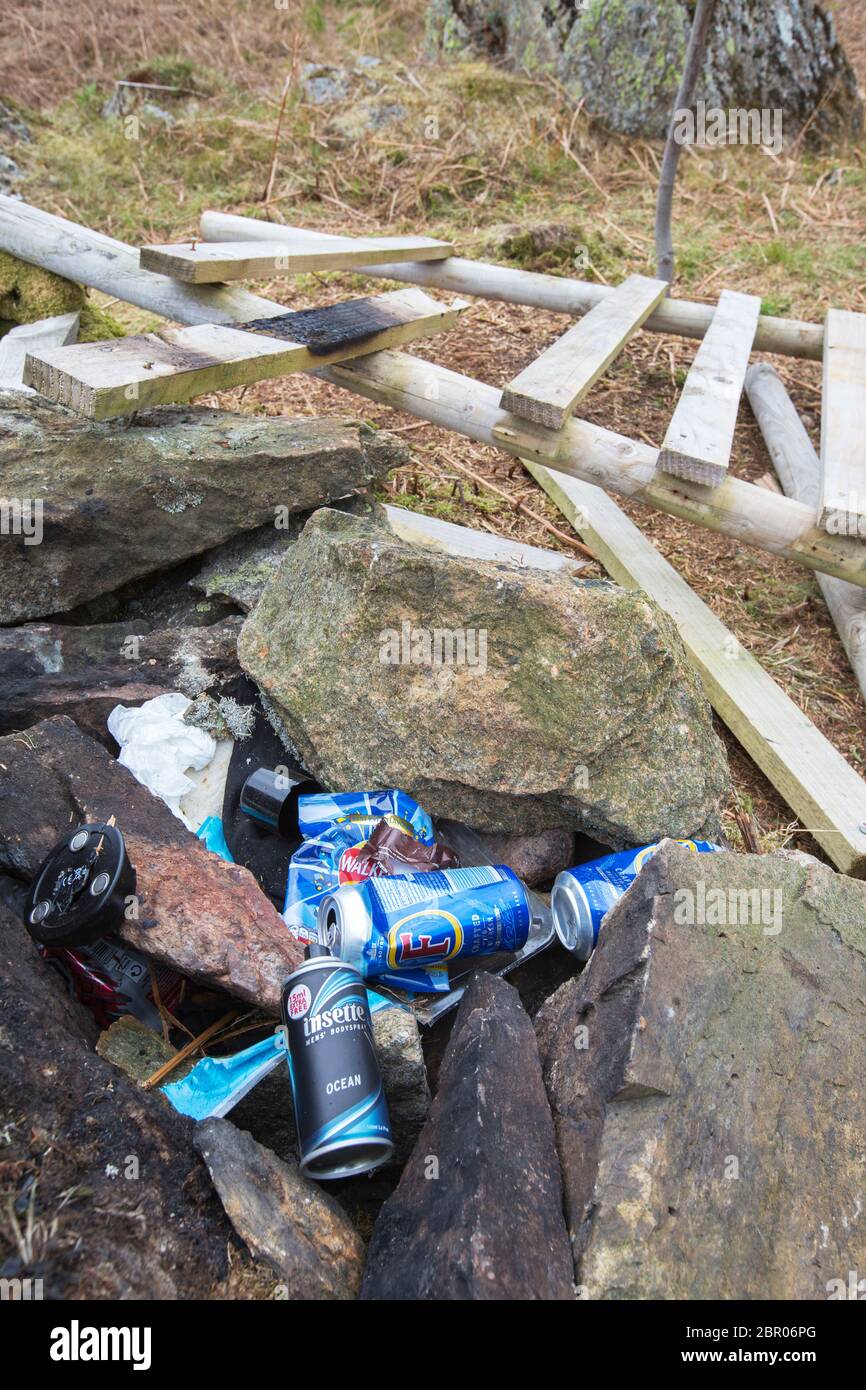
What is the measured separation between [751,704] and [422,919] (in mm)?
1766

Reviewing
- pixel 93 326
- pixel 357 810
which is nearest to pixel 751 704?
pixel 357 810

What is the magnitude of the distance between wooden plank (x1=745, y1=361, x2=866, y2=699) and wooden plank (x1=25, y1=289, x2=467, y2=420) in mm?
1873

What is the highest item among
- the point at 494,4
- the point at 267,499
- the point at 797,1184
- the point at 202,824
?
the point at 494,4

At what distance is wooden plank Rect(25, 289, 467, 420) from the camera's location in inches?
119

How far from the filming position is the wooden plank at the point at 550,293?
5.06m

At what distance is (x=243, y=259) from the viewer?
161 inches

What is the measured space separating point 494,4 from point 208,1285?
33.0ft

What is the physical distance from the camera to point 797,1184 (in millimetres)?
1734

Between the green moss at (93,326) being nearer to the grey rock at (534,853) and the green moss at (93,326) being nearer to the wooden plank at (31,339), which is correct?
the wooden plank at (31,339)

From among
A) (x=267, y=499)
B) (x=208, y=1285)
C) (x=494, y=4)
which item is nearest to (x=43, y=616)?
(x=267, y=499)

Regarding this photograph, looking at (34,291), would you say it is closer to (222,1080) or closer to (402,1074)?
(222,1080)

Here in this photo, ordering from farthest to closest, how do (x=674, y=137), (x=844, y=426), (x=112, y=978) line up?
1. (x=674, y=137)
2. (x=844, y=426)
3. (x=112, y=978)

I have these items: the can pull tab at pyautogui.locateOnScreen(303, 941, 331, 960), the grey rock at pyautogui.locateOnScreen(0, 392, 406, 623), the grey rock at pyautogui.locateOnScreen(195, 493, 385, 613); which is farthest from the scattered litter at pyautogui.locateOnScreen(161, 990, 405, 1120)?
the grey rock at pyautogui.locateOnScreen(0, 392, 406, 623)
